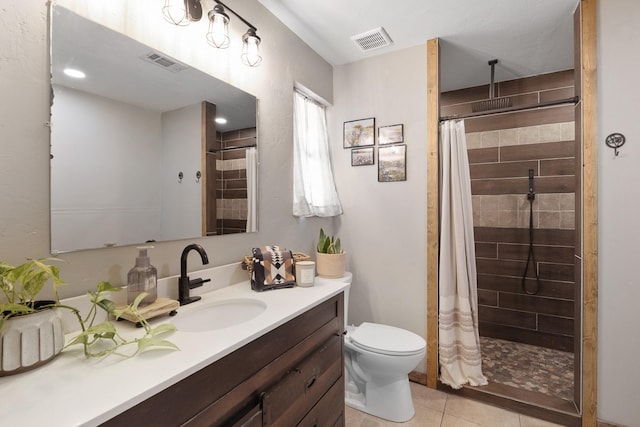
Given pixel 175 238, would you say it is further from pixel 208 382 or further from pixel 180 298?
pixel 208 382

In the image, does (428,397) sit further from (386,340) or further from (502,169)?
(502,169)

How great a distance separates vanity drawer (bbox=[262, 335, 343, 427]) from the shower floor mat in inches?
58.0

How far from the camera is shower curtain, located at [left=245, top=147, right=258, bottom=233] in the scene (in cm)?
171

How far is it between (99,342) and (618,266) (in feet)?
7.95

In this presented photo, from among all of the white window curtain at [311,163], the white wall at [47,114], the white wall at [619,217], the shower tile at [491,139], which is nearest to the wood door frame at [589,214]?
the white wall at [619,217]

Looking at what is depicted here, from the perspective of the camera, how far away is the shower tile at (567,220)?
8.45 feet

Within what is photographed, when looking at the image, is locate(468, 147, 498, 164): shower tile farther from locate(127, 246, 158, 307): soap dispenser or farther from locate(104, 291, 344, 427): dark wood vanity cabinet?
locate(127, 246, 158, 307): soap dispenser

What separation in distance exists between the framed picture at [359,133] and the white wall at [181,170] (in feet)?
4.38

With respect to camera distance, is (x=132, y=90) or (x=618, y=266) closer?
(x=132, y=90)

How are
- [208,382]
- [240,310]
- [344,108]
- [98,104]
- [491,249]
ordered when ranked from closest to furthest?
[208,382], [98,104], [240,310], [344,108], [491,249]

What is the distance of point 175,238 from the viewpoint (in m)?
1.33

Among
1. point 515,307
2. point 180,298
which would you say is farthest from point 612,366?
point 180,298

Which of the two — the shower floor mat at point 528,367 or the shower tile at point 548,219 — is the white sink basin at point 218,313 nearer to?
the shower floor mat at point 528,367

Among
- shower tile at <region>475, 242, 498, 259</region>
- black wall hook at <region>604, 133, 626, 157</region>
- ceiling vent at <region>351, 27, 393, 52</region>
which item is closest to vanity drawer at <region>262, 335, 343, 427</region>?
black wall hook at <region>604, 133, 626, 157</region>
